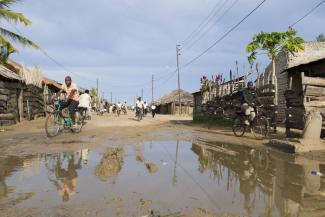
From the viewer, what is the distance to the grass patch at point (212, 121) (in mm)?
17686

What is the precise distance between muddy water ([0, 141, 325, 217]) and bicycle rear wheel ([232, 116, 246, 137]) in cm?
489

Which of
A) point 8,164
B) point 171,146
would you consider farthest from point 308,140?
point 8,164

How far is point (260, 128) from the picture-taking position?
11977mm

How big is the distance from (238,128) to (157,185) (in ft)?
27.3

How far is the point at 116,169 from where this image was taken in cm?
550

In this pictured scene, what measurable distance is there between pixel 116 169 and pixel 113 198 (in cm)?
172

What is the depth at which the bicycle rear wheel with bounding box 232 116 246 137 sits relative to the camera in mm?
12164

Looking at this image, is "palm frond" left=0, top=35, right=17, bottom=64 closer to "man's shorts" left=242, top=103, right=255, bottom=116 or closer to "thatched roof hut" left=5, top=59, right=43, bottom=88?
"thatched roof hut" left=5, top=59, right=43, bottom=88

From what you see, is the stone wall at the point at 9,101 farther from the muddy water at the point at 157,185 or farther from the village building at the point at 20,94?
the muddy water at the point at 157,185

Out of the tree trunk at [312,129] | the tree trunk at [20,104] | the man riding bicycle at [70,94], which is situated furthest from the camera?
the tree trunk at [20,104]

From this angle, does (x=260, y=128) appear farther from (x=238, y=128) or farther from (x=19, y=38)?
(x=19, y=38)

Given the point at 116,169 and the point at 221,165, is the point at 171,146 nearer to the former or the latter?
the point at 221,165

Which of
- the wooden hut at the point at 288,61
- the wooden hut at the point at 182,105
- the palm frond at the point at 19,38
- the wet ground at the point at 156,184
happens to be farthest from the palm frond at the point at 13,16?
the wooden hut at the point at 182,105

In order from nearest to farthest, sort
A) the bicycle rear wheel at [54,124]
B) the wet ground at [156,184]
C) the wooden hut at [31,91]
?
the wet ground at [156,184] → the bicycle rear wheel at [54,124] → the wooden hut at [31,91]
